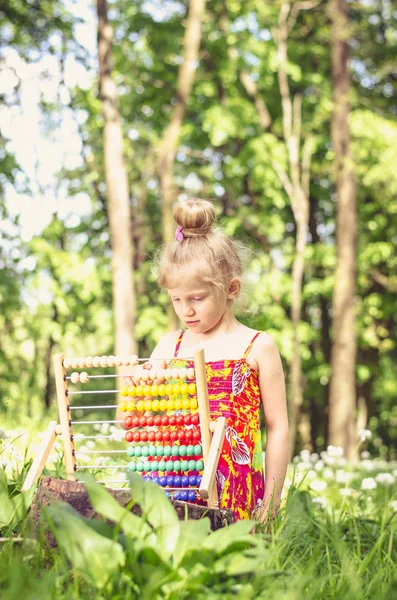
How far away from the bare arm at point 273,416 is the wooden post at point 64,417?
794 mm

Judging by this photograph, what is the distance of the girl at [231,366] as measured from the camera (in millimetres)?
3023

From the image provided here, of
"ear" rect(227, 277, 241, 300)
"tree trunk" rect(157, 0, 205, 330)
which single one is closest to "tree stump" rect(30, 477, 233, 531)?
"ear" rect(227, 277, 241, 300)

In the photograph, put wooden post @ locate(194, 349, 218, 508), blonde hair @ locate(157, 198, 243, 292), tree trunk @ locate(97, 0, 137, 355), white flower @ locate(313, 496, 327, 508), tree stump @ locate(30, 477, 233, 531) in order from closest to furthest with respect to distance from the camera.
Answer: tree stump @ locate(30, 477, 233, 531), wooden post @ locate(194, 349, 218, 508), blonde hair @ locate(157, 198, 243, 292), white flower @ locate(313, 496, 327, 508), tree trunk @ locate(97, 0, 137, 355)

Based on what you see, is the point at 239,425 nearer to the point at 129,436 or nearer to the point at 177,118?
the point at 129,436

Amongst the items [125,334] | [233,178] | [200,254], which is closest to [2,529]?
[200,254]

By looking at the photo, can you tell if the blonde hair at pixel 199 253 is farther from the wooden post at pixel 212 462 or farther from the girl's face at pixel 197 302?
the wooden post at pixel 212 462

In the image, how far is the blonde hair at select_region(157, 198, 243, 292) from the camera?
3.09 metres

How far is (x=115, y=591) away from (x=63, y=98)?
14.2m

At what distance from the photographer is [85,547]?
1.88 m

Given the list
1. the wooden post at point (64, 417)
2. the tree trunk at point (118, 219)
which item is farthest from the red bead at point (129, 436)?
the tree trunk at point (118, 219)

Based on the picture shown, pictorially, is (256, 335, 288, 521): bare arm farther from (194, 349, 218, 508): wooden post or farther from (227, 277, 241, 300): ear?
(194, 349, 218, 508): wooden post

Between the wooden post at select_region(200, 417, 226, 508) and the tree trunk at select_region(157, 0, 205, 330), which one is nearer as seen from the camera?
the wooden post at select_region(200, 417, 226, 508)

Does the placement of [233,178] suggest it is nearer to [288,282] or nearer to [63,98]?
[288,282]

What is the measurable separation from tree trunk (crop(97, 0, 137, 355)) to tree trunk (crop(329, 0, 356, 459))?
3393 millimetres
